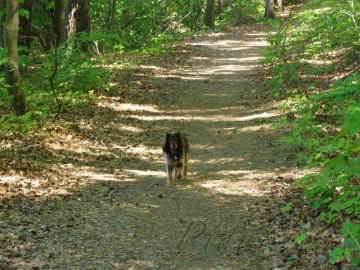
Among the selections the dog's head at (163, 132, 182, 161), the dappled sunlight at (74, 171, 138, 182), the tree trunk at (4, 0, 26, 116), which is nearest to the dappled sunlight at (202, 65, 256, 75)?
the tree trunk at (4, 0, 26, 116)

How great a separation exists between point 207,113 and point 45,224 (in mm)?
7723

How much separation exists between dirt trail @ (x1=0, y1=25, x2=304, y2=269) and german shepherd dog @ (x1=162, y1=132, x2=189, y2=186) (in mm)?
253

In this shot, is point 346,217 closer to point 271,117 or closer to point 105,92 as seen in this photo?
point 271,117

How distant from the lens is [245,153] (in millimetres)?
9414

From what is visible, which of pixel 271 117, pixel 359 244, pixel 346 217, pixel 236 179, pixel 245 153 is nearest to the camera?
pixel 359 244

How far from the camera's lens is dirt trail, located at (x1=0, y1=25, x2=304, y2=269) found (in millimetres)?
5316

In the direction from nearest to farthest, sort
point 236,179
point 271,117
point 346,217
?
1. point 346,217
2. point 236,179
3. point 271,117

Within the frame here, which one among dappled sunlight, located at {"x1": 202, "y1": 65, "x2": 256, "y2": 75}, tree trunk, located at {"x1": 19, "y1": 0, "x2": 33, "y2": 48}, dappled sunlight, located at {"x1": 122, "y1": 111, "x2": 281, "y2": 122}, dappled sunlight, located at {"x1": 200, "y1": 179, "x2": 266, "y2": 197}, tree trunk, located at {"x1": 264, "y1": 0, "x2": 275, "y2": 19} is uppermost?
tree trunk, located at {"x1": 264, "y1": 0, "x2": 275, "y2": 19}

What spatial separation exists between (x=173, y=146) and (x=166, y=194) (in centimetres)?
91

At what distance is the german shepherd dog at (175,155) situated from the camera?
736 centimetres

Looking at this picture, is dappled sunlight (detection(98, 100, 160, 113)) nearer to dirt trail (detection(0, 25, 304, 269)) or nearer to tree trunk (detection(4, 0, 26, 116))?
dirt trail (detection(0, 25, 304, 269))

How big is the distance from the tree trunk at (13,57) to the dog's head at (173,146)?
3.82 metres

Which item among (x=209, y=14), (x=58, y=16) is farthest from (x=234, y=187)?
(x=209, y=14)

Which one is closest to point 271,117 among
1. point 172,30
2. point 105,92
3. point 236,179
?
point 236,179
